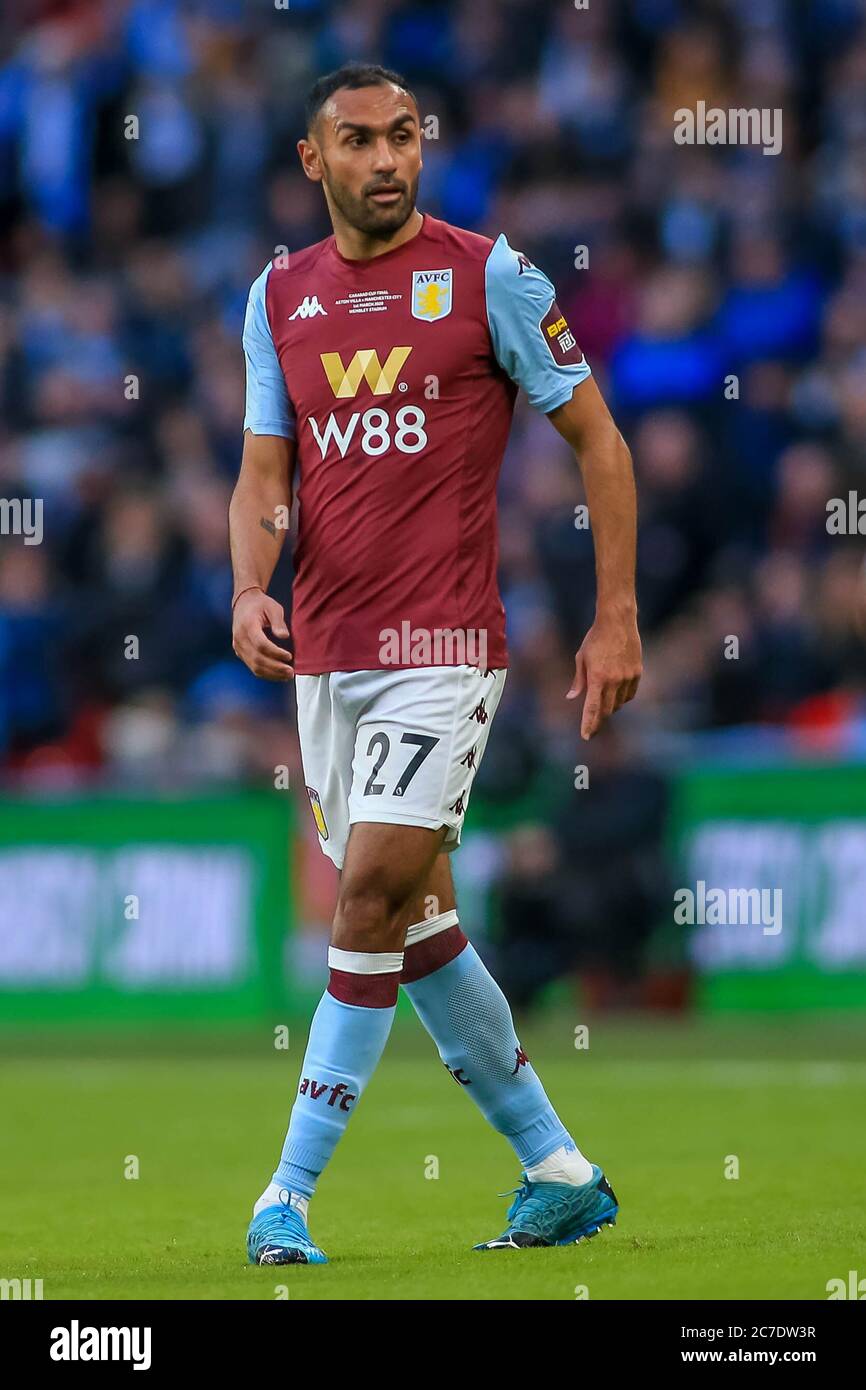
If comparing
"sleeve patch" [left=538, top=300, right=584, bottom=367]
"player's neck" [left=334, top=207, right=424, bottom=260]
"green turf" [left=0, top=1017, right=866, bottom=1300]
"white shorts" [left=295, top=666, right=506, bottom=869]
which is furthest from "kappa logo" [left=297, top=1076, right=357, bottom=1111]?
"player's neck" [left=334, top=207, right=424, bottom=260]

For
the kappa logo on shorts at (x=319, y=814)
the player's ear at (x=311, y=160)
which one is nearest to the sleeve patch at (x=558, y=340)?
the player's ear at (x=311, y=160)

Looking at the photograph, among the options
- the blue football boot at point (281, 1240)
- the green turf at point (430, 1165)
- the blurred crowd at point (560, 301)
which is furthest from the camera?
the blurred crowd at point (560, 301)

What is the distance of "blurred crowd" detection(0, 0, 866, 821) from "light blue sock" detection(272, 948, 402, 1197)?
304 inches

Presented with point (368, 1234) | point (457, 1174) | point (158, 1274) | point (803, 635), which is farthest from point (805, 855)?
point (158, 1274)

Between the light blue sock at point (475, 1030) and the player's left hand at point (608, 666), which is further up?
the player's left hand at point (608, 666)

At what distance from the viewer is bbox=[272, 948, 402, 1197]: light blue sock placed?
5.80 metres

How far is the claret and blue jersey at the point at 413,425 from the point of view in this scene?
233 inches

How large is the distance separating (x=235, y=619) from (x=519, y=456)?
10167 mm

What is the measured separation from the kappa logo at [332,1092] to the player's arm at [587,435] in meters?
1.02

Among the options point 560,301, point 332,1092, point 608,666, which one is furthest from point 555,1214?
point 560,301

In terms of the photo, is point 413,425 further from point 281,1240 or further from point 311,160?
point 281,1240

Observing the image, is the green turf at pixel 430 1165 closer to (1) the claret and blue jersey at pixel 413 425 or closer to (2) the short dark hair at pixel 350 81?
(1) the claret and blue jersey at pixel 413 425

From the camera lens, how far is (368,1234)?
6473mm
